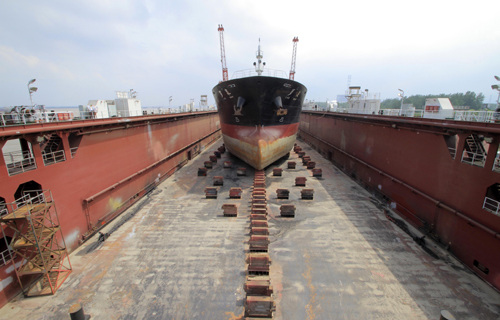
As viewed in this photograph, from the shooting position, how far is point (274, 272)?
25.4 feet

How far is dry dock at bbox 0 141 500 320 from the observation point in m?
6.36

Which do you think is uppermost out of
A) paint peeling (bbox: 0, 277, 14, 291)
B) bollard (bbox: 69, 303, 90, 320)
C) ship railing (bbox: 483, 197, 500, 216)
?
ship railing (bbox: 483, 197, 500, 216)

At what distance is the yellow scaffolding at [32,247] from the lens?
654cm

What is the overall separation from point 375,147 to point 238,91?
1008 centimetres

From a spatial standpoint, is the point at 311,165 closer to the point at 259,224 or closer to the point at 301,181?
the point at 301,181

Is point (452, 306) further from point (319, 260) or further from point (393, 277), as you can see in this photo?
point (319, 260)

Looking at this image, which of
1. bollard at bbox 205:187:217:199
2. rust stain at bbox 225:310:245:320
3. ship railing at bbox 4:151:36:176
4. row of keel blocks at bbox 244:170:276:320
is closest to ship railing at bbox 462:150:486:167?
row of keel blocks at bbox 244:170:276:320

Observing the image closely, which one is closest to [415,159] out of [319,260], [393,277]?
[393,277]

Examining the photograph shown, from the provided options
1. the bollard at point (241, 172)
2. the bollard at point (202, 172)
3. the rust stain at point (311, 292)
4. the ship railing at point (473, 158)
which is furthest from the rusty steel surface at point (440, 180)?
the bollard at point (202, 172)

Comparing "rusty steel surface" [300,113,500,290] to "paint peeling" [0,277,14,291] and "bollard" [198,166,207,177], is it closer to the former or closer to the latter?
"bollard" [198,166,207,177]

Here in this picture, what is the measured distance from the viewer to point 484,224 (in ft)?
23.8

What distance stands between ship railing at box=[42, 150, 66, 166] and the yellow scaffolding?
49.2 inches

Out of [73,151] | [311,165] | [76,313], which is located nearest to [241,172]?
[311,165]

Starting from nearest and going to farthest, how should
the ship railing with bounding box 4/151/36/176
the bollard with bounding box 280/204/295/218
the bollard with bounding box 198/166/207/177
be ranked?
the ship railing with bounding box 4/151/36/176
the bollard with bounding box 280/204/295/218
the bollard with bounding box 198/166/207/177
